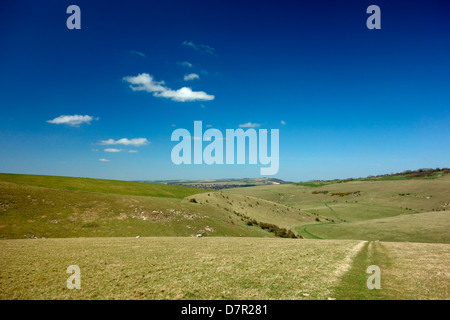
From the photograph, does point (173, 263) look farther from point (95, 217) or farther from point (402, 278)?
point (95, 217)

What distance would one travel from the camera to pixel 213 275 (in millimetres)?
12805

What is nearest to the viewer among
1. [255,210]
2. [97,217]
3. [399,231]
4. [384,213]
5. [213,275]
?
[213,275]

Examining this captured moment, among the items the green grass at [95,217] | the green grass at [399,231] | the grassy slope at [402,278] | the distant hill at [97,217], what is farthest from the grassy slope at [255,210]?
the grassy slope at [402,278]

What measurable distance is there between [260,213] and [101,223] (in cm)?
4282

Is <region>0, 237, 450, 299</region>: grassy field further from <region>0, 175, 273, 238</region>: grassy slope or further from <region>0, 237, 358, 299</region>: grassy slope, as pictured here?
<region>0, 175, 273, 238</region>: grassy slope

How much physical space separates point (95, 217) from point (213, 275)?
108 ft

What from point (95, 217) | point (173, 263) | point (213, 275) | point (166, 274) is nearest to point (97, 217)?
point (95, 217)

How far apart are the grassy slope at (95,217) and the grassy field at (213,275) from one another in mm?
16086

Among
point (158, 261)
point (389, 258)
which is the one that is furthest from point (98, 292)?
point (389, 258)

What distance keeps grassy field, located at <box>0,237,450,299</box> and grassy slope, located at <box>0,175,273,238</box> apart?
1609 centimetres

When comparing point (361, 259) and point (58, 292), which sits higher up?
point (58, 292)

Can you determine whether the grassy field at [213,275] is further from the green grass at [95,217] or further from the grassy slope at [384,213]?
the grassy slope at [384,213]
